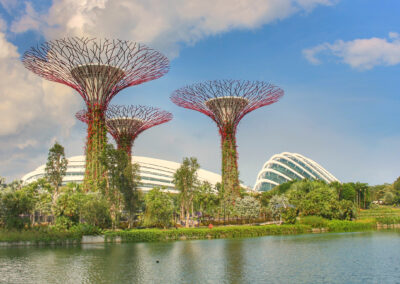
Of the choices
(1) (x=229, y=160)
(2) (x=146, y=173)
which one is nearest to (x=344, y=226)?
(1) (x=229, y=160)

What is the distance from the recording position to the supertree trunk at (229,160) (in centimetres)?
5481

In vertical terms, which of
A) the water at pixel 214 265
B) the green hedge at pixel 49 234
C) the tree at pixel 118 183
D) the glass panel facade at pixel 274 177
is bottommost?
the water at pixel 214 265

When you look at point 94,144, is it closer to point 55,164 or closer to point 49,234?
point 55,164

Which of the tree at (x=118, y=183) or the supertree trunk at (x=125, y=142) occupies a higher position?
the supertree trunk at (x=125, y=142)

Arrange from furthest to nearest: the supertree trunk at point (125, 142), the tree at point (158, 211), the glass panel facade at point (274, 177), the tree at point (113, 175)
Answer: the glass panel facade at point (274, 177)
the supertree trunk at point (125, 142)
the tree at point (113, 175)
the tree at point (158, 211)

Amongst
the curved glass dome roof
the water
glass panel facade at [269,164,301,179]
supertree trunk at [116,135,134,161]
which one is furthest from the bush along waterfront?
the curved glass dome roof

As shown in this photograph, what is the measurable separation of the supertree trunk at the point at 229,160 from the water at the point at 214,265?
2703 cm

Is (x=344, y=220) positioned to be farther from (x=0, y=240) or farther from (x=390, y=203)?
(x=390, y=203)

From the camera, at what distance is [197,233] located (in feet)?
121

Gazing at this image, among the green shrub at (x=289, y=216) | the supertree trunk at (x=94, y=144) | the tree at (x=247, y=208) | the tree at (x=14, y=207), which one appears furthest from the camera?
the tree at (x=247, y=208)

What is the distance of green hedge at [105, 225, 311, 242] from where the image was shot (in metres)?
34.9

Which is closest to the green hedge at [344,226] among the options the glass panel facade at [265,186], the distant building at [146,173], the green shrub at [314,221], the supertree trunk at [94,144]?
the green shrub at [314,221]

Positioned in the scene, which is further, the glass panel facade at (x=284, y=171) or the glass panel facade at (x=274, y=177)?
the glass panel facade at (x=274, y=177)

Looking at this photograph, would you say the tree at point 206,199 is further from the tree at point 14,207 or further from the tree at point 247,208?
the tree at point 14,207
